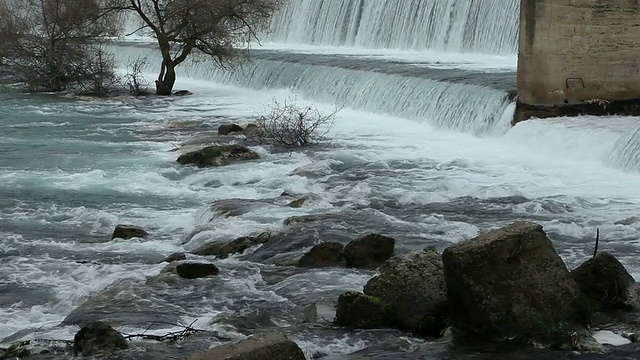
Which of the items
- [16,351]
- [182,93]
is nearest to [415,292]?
[16,351]

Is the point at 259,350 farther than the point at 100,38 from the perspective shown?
No

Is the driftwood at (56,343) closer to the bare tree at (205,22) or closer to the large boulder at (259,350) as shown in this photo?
the large boulder at (259,350)

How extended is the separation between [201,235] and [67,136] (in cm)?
1037

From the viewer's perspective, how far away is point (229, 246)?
454 inches

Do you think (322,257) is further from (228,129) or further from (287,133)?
(228,129)

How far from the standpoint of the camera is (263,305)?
371 inches

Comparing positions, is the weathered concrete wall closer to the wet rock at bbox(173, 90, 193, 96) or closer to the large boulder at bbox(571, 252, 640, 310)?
the large boulder at bbox(571, 252, 640, 310)

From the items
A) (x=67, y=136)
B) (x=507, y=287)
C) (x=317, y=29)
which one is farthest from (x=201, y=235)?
(x=317, y=29)

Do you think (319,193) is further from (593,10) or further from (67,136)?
(67,136)

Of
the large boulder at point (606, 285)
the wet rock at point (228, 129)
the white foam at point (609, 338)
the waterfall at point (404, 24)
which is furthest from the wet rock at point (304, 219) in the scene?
the waterfall at point (404, 24)

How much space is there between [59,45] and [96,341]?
24.1m

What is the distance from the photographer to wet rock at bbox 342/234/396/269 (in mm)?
10531

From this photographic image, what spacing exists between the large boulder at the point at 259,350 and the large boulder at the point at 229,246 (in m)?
4.79

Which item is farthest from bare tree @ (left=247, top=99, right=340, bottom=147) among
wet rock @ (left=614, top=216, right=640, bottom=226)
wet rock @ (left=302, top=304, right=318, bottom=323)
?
wet rock @ (left=302, top=304, right=318, bottom=323)
